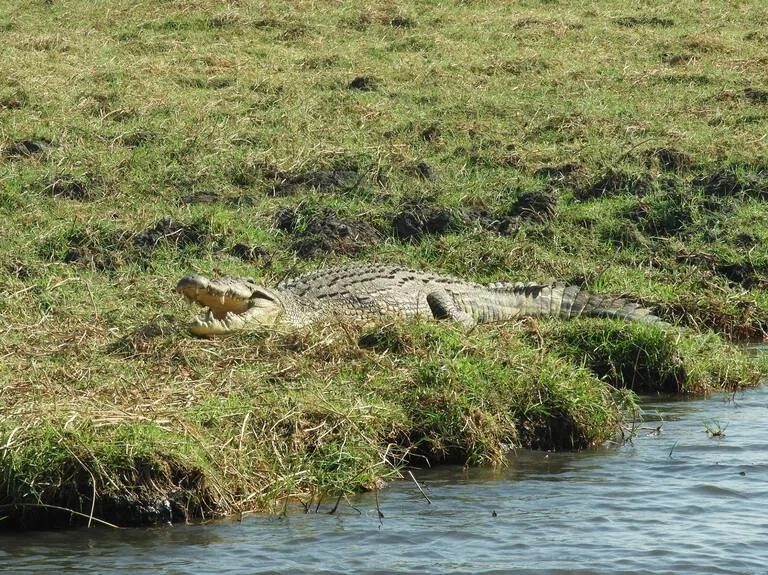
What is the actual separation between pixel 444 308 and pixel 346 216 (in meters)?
2.11

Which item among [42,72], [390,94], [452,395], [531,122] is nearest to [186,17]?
[42,72]

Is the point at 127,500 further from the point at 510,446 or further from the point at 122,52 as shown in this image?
the point at 122,52

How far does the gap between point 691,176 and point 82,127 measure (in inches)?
232

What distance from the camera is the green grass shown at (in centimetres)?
596

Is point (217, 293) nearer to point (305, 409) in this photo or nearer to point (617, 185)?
point (305, 409)

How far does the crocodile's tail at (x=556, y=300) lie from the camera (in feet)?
30.1

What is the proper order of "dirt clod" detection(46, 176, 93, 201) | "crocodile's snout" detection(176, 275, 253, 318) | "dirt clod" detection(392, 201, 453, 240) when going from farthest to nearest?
"dirt clod" detection(46, 176, 93, 201) < "dirt clod" detection(392, 201, 453, 240) < "crocodile's snout" detection(176, 275, 253, 318)

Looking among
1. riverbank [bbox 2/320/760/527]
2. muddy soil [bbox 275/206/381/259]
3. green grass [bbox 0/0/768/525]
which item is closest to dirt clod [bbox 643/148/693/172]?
green grass [bbox 0/0/768/525]

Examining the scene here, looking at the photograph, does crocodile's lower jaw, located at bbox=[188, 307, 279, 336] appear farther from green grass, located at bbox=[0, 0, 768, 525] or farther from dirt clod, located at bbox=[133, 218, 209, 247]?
dirt clod, located at bbox=[133, 218, 209, 247]

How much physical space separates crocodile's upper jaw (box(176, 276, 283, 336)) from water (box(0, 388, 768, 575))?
218 centimetres

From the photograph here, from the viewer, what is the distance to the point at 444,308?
9102 mm

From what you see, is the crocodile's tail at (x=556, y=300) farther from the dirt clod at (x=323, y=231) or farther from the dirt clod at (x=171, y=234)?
the dirt clod at (x=171, y=234)

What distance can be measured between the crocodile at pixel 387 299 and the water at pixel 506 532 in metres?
2.15

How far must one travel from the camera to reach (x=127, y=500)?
17.6 feet
